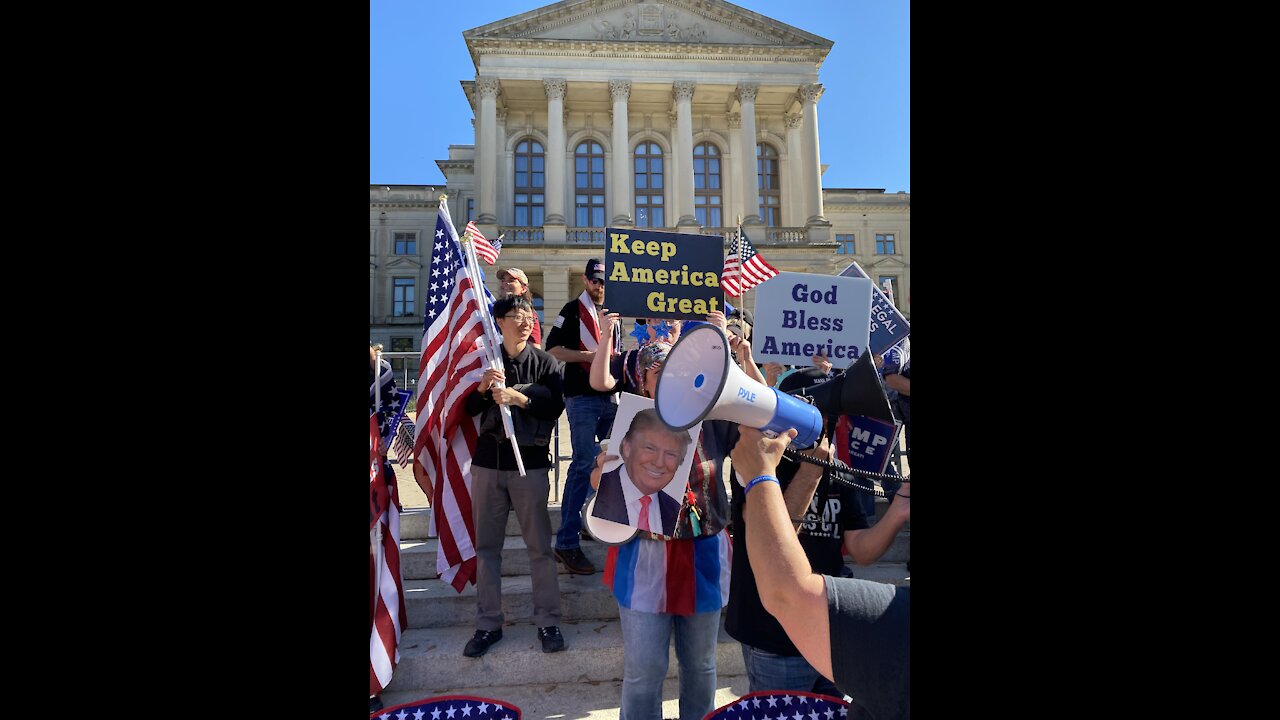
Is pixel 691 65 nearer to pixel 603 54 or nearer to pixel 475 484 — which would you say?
pixel 603 54

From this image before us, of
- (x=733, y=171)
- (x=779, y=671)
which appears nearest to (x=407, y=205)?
(x=733, y=171)

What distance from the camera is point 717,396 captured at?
1.75 meters

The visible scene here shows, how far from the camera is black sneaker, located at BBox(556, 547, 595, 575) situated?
4441 mm

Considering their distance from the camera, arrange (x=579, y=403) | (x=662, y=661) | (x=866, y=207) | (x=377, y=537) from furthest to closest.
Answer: (x=866, y=207) < (x=579, y=403) < (x=377, y=537) < (x=662, y=661)

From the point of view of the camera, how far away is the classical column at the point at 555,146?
31.5m

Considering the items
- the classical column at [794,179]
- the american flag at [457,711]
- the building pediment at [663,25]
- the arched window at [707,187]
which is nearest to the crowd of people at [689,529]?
the american flag at [457,711]

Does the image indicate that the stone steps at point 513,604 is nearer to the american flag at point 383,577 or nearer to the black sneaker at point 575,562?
the black sneaker at point 575,562

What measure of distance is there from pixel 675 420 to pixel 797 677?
1133 millimetres

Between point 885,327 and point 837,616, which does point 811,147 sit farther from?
point 837,616

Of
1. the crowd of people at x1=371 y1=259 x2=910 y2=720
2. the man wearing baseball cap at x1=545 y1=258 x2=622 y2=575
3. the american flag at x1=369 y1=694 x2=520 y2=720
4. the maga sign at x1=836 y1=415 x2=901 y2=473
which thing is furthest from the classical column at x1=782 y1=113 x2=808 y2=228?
the american flag at x1=369 y1=694 x2=520 y2=720

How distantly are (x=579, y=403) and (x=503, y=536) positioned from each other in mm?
1234

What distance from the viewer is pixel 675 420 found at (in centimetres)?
203

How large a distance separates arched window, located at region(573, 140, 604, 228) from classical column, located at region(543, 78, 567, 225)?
219 centimetres

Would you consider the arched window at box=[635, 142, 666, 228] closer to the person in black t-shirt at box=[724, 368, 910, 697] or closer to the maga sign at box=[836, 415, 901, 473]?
the maga sign at box=[836, 415, 901, 473]
